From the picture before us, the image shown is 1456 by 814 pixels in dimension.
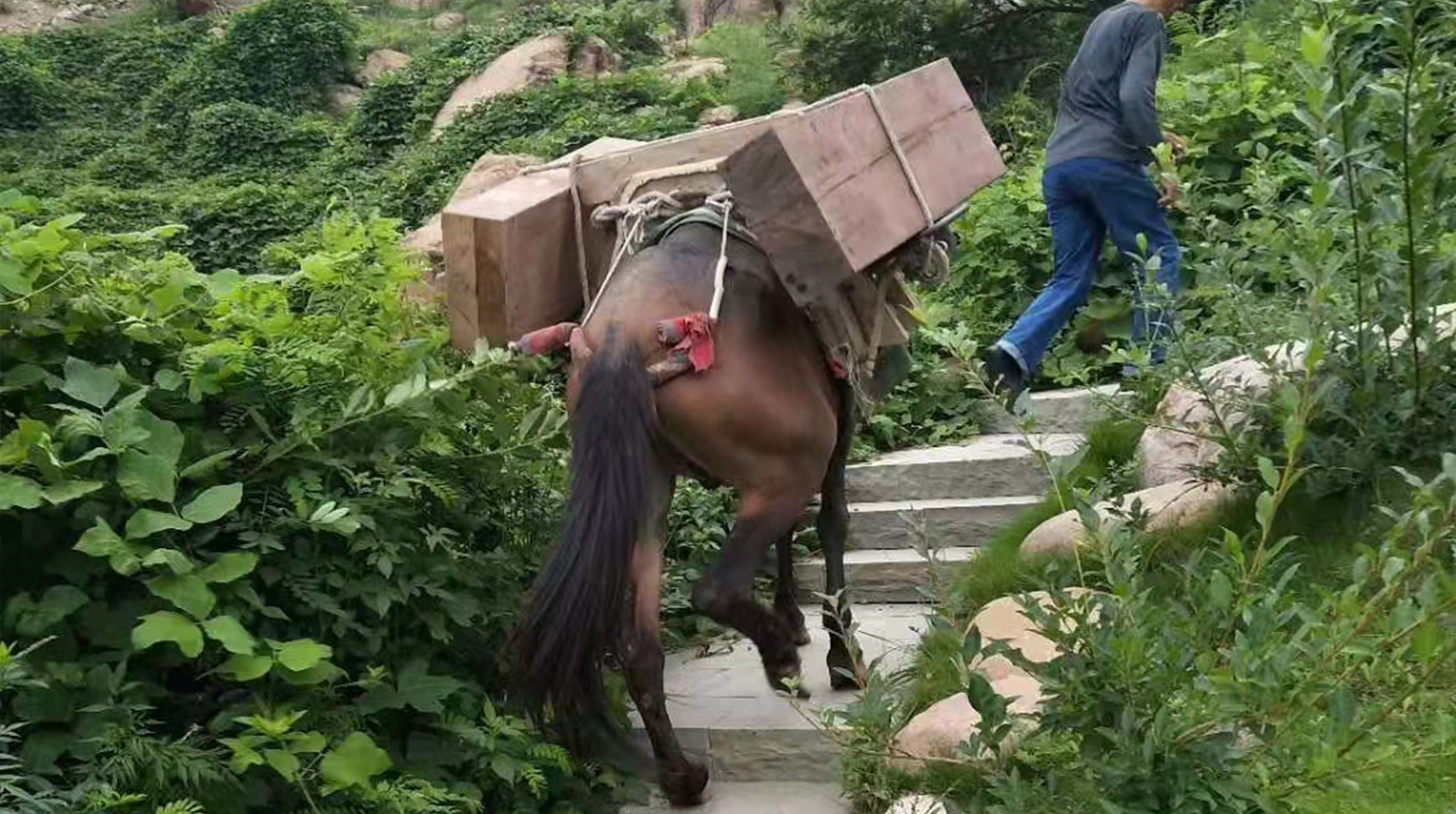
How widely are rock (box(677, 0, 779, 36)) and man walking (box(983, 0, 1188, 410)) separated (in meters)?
14.7

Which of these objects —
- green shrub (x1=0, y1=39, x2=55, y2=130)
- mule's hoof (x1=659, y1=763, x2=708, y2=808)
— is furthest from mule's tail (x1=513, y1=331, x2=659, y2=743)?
green shrub (x1=0, y1=39, x2=55, y2=130)

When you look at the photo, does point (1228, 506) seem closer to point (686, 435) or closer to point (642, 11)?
point (686, 435)

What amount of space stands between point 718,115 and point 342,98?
10789 millimetres

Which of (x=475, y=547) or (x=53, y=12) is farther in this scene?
(x=53, y=12)

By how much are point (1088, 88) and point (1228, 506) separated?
2351mm

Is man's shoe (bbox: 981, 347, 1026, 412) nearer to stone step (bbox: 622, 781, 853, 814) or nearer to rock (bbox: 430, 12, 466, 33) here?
stone step (bbox: 622, 781, 853, 814)

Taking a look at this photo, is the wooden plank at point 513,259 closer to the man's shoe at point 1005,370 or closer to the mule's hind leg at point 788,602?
the mule's hind leg at point 788,602

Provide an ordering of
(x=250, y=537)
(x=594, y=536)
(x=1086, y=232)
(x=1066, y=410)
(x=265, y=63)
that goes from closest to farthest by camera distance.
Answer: (x=250, y=537) < (x=594, y=536) < (x=1086, y=232) < (x=1066, y=410) < (x=265, y=63)

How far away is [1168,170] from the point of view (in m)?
3.98

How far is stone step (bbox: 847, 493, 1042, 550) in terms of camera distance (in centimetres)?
588

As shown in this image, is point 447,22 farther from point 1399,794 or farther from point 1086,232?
point 1399,794

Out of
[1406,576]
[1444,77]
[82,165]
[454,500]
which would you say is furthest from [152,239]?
[82,165]

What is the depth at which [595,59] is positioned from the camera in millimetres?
17297

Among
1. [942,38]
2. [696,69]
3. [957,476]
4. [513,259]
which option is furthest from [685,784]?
[696,69]
